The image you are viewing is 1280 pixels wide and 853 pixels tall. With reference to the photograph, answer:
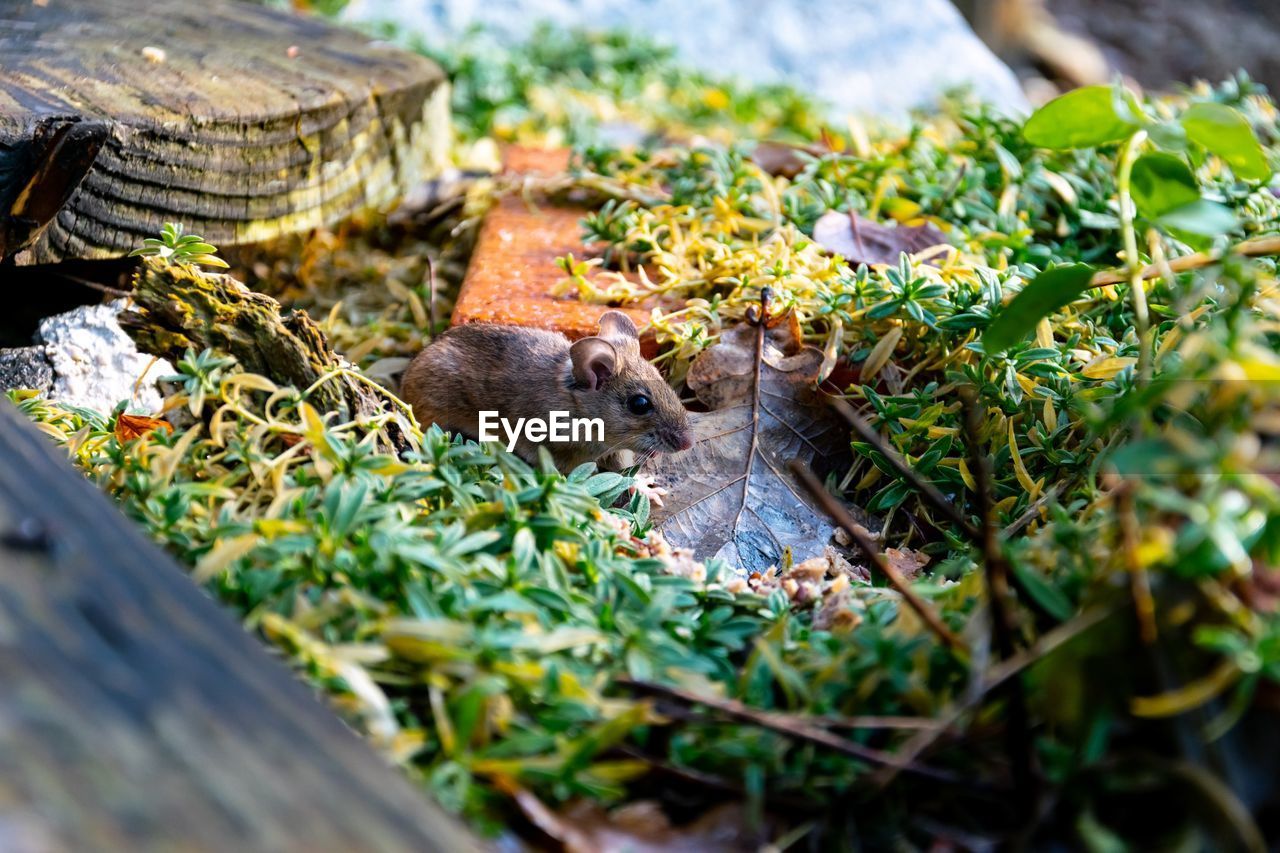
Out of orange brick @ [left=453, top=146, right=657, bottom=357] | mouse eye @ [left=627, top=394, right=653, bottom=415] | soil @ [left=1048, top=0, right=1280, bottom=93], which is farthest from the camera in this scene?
soil @ [left=1048, top=0, right=1280, bottom=93]

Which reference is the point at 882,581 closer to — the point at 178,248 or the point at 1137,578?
the point at 1137,578

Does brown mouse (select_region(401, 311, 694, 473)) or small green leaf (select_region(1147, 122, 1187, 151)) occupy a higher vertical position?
small green leaf (select_region(1147, 122, 1187, 151))

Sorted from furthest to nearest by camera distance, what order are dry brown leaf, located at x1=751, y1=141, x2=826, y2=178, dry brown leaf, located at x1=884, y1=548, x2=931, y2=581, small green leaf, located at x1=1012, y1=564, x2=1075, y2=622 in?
1. dry brown leaf, located at x1=751, y1=141, x2=826, y2=178
2. dry brown leaf, located at x1=884, y1=548, x2=931, y2=581
3. small green leaf, located at x1=1012, y1=564, x2=1075, y2=622

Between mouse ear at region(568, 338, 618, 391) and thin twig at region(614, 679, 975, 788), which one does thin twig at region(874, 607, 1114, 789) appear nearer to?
thin twig at region(614, 679, 975, 788)

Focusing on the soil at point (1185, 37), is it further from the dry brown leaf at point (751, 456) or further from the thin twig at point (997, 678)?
the thin twig at point (997, 678)

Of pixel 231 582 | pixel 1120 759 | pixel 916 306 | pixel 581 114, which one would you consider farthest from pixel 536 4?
pixel 1120 759

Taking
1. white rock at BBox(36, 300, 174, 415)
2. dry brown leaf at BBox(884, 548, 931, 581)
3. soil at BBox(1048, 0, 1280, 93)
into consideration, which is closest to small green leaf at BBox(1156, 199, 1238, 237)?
dry brown leaf at BBox(884, 548, 931, 581)
